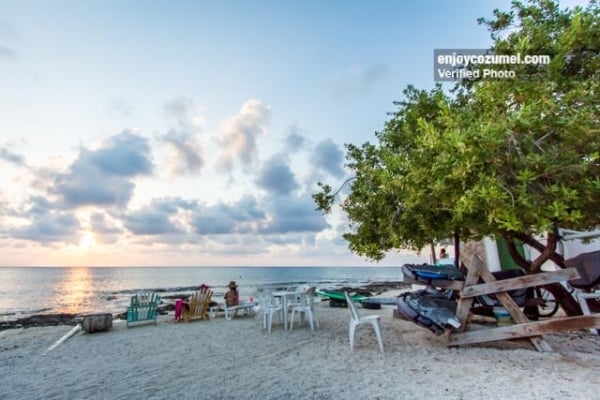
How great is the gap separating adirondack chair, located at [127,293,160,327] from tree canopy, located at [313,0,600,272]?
322 inches

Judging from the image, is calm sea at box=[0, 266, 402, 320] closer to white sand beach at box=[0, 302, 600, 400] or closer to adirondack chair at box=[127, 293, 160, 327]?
adirondack chair at box=[127, 293, 160, 327]

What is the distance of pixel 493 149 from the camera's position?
3.33m

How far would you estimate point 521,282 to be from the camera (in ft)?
14.4

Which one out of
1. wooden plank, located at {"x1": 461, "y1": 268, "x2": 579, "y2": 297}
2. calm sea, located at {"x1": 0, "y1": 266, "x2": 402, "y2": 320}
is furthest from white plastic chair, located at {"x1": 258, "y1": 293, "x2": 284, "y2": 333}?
calm sea, located at {"x1": 0, "y1": 266, "x2": 402, "y2": 320}

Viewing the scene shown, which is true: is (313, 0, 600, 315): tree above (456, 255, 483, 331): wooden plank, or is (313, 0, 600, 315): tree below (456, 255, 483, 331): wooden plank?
above

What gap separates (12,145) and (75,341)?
361 inches

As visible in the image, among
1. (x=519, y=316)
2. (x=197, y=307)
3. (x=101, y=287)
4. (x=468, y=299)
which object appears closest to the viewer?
(x=519, y=316)

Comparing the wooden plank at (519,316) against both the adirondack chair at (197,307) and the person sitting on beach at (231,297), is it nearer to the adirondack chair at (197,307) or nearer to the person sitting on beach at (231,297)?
the person sitting on beach at (231,297)

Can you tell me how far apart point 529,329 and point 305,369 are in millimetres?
3204

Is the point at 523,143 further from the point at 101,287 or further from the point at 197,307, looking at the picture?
the point at 101,287

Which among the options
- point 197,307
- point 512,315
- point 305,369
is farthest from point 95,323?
point 512,315

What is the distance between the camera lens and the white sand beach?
10.8 ft

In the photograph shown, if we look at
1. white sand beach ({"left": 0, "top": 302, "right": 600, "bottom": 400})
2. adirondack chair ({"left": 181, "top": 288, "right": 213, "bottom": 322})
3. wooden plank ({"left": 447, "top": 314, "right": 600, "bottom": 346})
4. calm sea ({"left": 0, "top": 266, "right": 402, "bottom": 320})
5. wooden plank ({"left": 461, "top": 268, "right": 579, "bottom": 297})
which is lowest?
calm sea ({"left": 0, "top": 266, "right": 402, "bottom": 320})

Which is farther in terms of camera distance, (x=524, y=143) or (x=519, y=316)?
(x=519, y=316)
